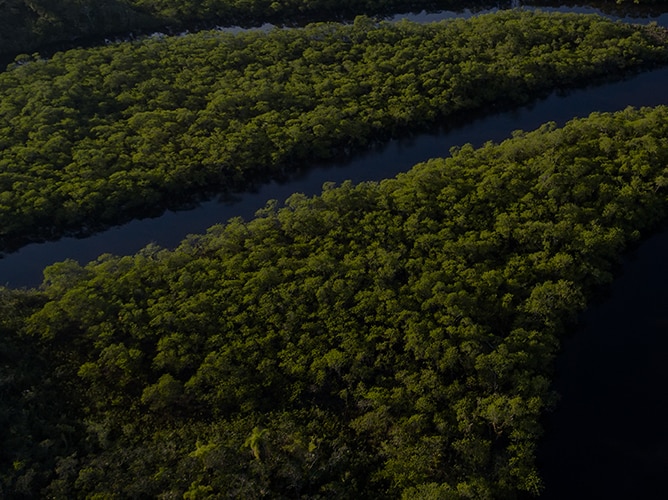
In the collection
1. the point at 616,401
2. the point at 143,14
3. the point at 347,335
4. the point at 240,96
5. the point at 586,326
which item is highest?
the point at 143,14

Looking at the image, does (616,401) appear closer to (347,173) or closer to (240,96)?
(347,173)

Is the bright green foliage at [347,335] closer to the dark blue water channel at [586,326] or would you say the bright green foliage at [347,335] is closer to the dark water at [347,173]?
the dark blue water channel at [586,326]

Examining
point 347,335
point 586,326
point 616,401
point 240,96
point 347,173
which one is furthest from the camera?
point 240,96

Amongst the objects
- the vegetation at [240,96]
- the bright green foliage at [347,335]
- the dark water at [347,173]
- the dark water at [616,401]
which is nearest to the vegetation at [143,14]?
the vegetation at [240,96]

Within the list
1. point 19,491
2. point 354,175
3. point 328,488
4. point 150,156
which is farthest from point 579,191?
point 19,491

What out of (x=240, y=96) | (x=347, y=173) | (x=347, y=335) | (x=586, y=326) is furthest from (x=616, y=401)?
(x=240, y=96)

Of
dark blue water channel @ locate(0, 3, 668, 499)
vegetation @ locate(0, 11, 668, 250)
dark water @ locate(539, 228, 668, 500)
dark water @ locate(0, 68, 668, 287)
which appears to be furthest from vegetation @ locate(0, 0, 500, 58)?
dark water @ locate(539, 228, 668, 500)
